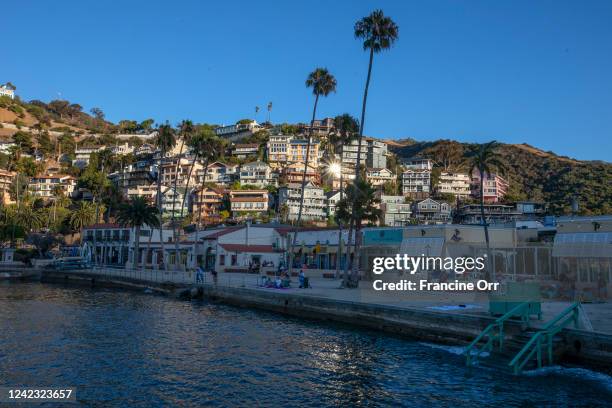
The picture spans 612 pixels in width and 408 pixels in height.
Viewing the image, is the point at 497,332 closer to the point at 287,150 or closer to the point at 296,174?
the point at 296,174

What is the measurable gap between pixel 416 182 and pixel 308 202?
1864 inches

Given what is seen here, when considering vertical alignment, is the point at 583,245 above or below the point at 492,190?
below

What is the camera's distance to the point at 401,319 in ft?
85.1

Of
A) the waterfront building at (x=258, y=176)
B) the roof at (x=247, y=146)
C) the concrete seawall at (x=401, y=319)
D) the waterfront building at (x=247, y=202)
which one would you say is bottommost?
the concrete seawall at (x=401, y=319)

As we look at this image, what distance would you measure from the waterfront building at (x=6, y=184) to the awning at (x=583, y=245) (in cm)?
13868

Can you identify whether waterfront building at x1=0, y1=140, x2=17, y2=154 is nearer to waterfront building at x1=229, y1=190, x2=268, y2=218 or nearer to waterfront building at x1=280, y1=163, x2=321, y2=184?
waterfront building at x1=229, y1=190, x2=268, y2=218

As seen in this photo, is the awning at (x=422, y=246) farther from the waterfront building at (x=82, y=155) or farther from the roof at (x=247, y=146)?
the waterfront building at (x=82, y=155)

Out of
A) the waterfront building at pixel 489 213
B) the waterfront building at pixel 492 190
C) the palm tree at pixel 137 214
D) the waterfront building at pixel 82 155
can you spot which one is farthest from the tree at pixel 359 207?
the waterfront building at pixel 82 155

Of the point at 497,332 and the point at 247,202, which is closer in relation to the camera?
the point at 497,332

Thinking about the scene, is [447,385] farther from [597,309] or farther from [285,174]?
[285,174]

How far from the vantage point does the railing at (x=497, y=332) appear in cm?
1964

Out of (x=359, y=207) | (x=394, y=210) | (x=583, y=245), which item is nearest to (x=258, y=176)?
(x=394, y=210)

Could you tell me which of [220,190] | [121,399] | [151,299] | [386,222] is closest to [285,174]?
A: [220,190]

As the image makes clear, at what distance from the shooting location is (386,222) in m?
139
